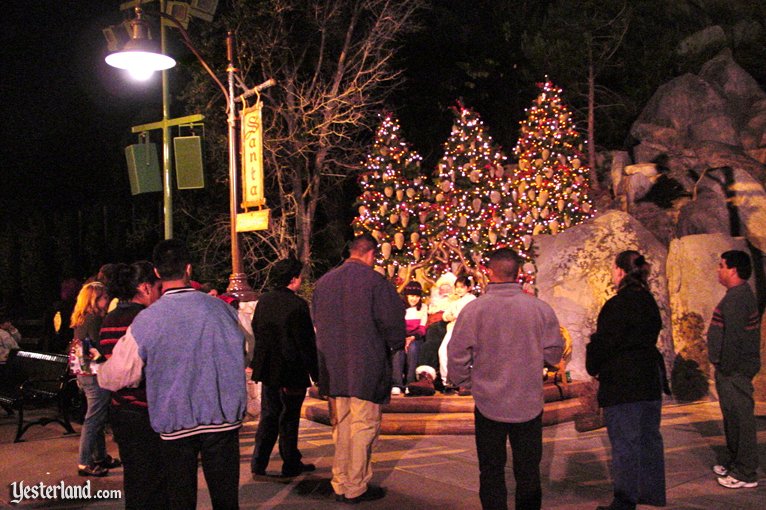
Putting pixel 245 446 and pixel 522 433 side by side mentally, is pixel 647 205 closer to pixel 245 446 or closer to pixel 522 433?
pixel 245 446

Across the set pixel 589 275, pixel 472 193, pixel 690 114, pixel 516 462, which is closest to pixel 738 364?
pixel 516 462

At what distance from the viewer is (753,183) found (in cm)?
1720

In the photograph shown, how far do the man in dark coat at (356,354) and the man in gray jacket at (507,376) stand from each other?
1186mm

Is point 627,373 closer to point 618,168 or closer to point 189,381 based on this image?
point 189,381

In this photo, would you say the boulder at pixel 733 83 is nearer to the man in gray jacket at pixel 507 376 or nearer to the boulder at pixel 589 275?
the boulder at pixel 589 275

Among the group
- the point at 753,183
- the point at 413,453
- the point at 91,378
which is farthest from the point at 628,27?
the point at 91,378

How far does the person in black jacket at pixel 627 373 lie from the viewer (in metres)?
5.50

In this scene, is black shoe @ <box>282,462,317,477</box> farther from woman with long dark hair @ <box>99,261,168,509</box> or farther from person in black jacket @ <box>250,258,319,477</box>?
woman with long dark hair @ <box>99,261,168,509</box>

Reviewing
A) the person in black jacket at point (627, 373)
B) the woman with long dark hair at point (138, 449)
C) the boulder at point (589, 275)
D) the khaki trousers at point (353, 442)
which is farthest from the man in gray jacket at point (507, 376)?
the boulder at point (589, 275)

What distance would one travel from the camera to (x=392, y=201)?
21.3m

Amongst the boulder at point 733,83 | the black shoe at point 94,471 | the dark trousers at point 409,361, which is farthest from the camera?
the boulder at point 733,83

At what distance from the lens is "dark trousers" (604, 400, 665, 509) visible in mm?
5477

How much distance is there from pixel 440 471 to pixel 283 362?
1.82 metres

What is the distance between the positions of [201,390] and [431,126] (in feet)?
72.1
